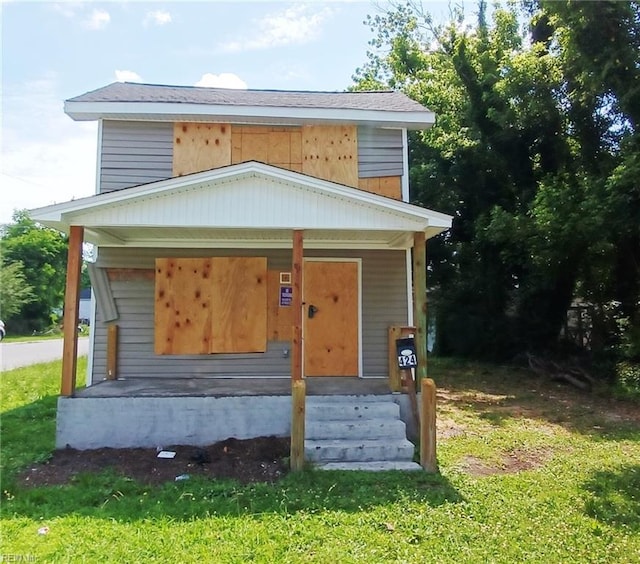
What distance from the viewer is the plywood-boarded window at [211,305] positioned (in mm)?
7691

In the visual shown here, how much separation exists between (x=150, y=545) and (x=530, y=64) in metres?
12.3

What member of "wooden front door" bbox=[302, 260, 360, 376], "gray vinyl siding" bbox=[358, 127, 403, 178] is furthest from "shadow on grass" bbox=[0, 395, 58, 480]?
"gray vinyl siding" bbox=[358, 127, 403, 178]

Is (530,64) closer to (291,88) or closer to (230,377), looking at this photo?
(291,88)

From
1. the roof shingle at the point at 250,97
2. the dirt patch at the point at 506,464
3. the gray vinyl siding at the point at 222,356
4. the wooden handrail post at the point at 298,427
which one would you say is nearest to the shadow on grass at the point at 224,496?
the wooden handrail post at the point at 298,427

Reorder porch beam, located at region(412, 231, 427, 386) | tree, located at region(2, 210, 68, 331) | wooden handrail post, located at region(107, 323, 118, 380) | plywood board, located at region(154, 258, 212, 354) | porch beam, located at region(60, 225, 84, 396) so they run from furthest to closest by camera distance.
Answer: tree, located at region(2, 210, 68, 331) → plywood board, located at region(154, 258, 212, 354) → wooden handrail post, located at region(107, 323, 118, 380) → porch beam, located at region(412, 231, 427, 386) → porch beam, located at region(60, 225, 84, 396)

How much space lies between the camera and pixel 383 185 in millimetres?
8047

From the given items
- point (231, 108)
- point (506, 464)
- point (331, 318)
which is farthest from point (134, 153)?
point (506, 464)

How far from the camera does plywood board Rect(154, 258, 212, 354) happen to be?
768cm

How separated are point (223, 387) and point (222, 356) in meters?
1.11

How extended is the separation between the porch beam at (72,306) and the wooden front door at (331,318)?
327cm

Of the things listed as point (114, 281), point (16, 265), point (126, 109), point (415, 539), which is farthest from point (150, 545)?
point (16, 265)

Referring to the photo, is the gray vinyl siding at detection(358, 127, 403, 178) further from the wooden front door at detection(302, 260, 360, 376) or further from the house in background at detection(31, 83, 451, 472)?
the wooden front door at detection(302, 260, 360, 376)

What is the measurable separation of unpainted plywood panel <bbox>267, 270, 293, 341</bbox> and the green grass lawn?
2874mm

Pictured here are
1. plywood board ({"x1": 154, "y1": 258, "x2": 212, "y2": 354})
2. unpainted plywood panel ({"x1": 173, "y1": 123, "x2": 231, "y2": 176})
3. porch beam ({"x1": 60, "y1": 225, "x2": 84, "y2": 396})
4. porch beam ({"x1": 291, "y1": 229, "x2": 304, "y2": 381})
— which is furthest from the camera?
unpainted plywood panel ({"x1": 173, "y1": 123, "x2": 231, "y2": 176})
